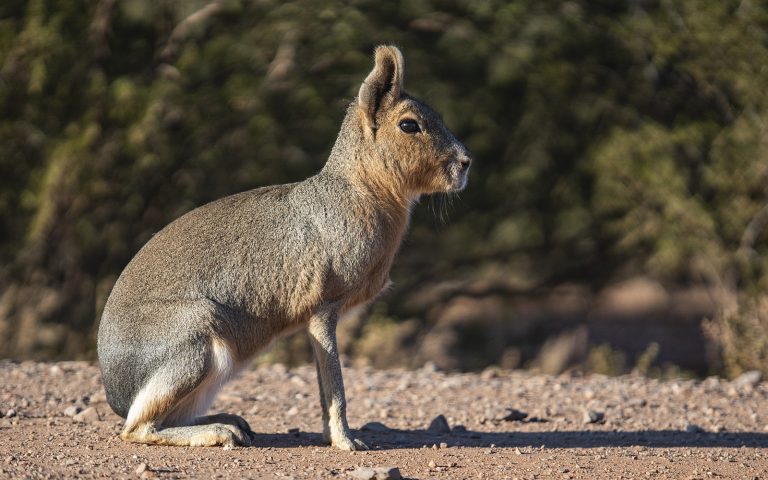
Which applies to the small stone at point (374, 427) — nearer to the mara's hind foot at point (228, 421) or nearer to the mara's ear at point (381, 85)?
the mara's hind foot at point (228, 421)

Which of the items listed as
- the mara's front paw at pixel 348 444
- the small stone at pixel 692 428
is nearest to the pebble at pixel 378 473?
the mara's front paw at pixel 348 444

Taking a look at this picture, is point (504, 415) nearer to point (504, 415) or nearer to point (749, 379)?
point (504, 415)

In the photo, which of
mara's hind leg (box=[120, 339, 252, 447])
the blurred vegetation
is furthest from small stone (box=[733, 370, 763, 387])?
mara's hind leg (box=[120, 339, 252, 447])

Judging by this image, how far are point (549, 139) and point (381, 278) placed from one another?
17.9ft

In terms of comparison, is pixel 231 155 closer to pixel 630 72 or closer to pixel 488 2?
pixel 488 2

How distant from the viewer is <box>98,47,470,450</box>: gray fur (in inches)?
249

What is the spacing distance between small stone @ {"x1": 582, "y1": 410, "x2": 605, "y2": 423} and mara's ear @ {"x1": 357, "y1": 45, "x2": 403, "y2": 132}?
2.85m

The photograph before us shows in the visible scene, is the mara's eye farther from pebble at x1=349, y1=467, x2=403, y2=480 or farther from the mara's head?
pebble at x1=349, y1=467, x2=403, y2=480

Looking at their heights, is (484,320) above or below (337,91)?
below

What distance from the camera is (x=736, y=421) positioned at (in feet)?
27.7

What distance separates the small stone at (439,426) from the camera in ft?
24.8

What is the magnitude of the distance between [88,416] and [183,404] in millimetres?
1443

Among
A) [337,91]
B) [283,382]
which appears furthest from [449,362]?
[337,91]

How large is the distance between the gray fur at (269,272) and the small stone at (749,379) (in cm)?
449
